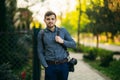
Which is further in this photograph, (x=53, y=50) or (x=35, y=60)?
(x=35, y=60)

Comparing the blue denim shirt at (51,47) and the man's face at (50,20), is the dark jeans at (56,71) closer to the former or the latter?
the blue denim shirt at (51,47)

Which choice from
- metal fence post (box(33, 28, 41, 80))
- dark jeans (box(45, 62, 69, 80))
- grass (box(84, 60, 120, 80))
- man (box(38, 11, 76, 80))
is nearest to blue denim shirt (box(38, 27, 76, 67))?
man (box(38, 11, 76, 80))

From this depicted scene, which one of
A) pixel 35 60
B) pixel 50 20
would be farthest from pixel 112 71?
pixel 50 20

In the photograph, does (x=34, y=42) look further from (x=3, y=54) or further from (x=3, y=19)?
(x=3, y=19)

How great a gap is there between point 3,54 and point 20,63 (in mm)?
1276

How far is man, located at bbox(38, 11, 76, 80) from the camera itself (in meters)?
5.56

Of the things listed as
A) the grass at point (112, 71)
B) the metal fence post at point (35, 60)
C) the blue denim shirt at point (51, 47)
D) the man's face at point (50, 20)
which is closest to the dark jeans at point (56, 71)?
the blue denim shirt at point (51, 47)

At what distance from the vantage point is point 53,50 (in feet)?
18.4

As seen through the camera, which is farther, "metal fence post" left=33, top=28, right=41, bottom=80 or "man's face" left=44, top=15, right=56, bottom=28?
"metal fence post" left=33, top=28, right=41, bottom=80

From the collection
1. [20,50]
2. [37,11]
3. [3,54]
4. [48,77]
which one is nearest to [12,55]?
[3,54]

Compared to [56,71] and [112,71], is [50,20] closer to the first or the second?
[56,71]

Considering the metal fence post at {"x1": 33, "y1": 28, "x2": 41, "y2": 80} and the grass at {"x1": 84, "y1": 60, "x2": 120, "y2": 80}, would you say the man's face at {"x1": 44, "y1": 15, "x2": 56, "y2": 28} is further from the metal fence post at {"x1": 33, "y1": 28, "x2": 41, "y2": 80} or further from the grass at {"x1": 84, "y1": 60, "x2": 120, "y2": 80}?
the grass at {"x1": 84, "y1": 60, "x2": 120, "y2": 80}

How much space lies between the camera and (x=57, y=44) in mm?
5633

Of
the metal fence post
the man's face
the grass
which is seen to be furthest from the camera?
the grass
